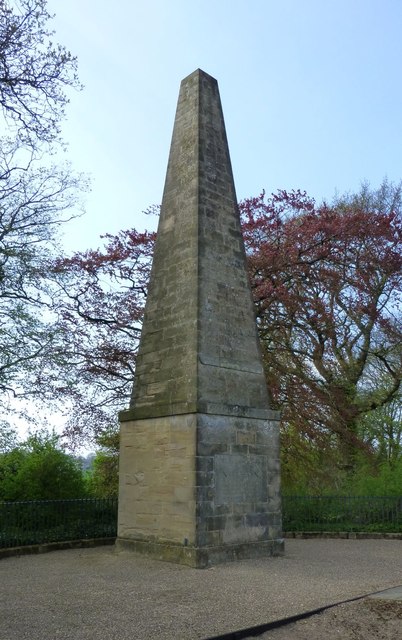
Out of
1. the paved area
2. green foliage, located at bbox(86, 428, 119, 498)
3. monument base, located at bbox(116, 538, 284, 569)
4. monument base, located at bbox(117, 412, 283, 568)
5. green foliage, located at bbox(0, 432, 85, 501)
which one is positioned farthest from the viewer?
green foliage, located at bbox(86, 428, 119, 498)

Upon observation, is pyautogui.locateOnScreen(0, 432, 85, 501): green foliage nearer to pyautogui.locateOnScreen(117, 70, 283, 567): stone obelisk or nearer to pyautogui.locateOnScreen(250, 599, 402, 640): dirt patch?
pyautogui.locateOnScreen(117, 70, 283, 567): stone obelisk

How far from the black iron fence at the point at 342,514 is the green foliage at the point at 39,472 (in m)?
6.19

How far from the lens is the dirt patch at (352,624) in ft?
20.1

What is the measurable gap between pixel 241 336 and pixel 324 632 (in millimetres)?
6558

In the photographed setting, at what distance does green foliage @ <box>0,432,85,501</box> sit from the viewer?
48.7 feet

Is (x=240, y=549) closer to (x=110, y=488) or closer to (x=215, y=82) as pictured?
(x=110, y=488)

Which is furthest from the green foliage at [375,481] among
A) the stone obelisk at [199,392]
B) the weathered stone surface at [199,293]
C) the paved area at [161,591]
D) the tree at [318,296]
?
the weathered stone surface at [199,293]

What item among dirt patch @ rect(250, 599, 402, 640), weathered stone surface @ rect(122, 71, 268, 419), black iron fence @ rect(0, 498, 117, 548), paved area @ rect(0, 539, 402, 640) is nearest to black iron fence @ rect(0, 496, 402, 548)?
black iron fence @ rect(0, 498, 117, 548)

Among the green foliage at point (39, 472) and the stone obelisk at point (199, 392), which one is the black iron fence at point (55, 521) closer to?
the green foliage at point (39, 472)

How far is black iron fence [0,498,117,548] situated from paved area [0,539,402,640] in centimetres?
81

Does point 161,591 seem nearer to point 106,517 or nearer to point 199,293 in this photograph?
point 199,293

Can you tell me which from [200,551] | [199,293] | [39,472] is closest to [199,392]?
[199,293]

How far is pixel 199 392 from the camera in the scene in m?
10.8

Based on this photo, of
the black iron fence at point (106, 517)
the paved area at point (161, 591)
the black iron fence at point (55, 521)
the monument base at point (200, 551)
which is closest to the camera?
the paved area at point (161, 591)
